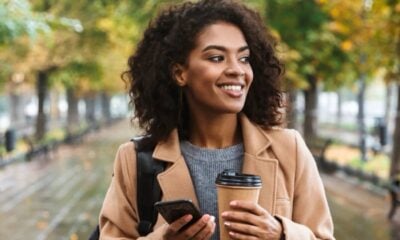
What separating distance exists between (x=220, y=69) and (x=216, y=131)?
0.78 feet

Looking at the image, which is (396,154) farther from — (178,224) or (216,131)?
Answer: (178,224)

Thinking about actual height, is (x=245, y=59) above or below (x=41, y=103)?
above

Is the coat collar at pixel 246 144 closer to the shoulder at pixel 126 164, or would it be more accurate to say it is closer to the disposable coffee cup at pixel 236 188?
the shoulder at pixel 126 164

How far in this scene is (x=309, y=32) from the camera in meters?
19.7

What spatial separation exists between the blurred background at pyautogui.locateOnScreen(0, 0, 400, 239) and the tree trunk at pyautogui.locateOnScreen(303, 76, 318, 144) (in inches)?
1.4

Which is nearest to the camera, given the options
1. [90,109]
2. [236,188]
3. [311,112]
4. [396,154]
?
[236,188]

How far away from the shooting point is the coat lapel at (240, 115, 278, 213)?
8.47ft

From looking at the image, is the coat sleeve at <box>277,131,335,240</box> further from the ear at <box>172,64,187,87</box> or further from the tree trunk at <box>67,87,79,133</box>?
the tree trunk at <box>67,87,79,133</box>

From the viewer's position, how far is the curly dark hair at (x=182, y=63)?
8.96ft

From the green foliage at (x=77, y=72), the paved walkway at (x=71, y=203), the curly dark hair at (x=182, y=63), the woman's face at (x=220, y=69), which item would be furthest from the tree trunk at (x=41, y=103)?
the woman's face at (x=220, y=69)

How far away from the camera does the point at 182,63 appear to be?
277 centimetres

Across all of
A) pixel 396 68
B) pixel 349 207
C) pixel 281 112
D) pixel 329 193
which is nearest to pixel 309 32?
pixel 396 68

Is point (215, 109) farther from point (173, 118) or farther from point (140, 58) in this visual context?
point (140, 58)

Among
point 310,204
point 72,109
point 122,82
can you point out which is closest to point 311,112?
point 122,82
